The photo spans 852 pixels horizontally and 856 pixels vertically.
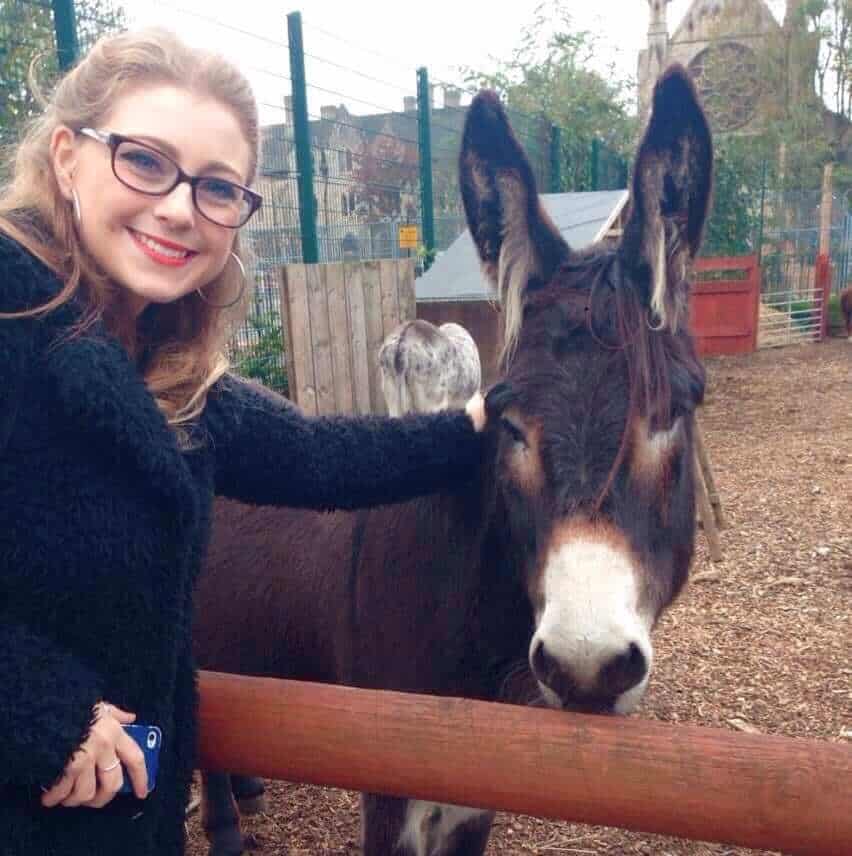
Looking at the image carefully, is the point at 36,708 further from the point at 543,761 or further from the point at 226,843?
the point at 226,843

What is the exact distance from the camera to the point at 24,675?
3.71 feet

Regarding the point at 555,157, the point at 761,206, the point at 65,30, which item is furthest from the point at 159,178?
the point at 761,206

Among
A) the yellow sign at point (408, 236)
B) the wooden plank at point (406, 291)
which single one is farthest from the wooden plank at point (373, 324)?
the yellow sign at point (408, 236)

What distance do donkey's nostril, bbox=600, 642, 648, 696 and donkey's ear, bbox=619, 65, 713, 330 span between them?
0.72 meters

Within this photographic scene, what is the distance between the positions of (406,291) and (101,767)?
5028mm

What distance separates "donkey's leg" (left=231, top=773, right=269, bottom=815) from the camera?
3447mm

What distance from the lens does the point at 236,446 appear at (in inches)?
65.4

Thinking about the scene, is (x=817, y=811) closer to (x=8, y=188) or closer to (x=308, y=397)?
(x=8, y=188)

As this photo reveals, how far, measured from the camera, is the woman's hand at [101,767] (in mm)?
1163

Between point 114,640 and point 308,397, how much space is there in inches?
171

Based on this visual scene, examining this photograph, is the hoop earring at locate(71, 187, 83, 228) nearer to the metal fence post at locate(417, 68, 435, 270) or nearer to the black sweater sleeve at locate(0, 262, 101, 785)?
the black sweater sleeve at locate(0, 262, 101, 785)

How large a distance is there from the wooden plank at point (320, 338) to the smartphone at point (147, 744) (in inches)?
164

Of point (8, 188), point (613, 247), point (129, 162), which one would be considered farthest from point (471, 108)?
point (8, 188)

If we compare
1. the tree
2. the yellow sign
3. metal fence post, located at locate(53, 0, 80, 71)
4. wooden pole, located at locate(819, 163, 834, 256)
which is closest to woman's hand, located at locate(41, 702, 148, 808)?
the tree
